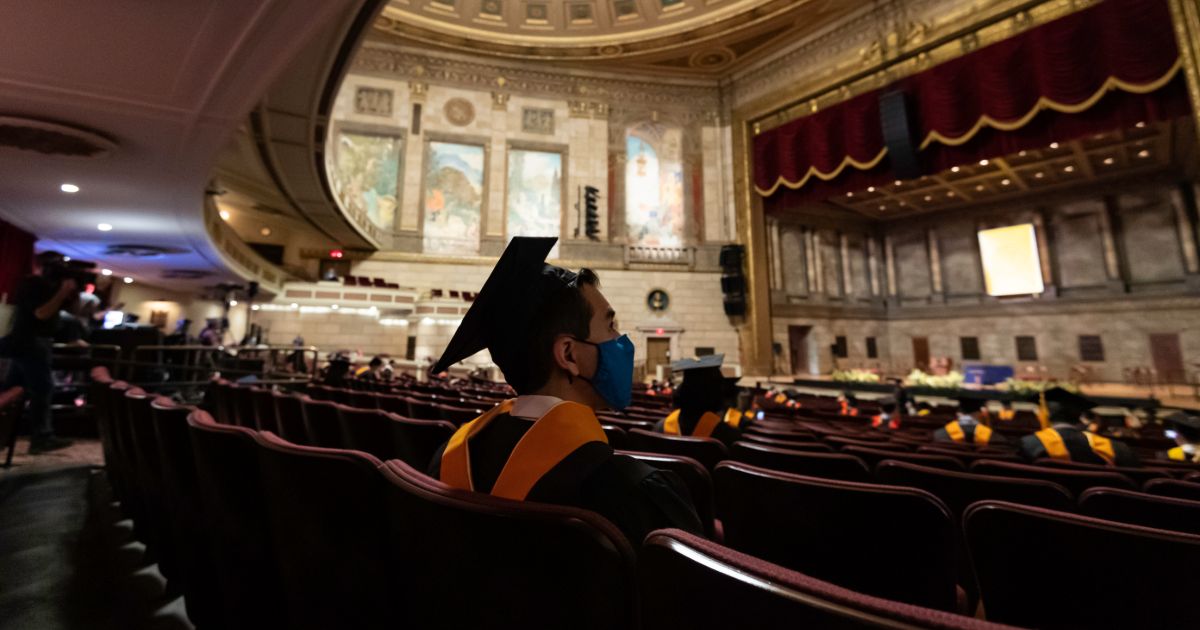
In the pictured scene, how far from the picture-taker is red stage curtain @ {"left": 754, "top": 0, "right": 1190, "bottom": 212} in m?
9.33

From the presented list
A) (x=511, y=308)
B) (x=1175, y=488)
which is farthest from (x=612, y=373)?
(x=1175, y=488)

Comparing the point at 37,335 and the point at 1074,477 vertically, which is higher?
the point at 37,335

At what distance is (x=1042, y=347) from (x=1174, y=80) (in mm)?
11269

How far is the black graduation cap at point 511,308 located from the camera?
1267 millimetres

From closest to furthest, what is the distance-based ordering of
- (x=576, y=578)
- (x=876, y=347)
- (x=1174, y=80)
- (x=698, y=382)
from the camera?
(x=576, y=578), (x=698, y=382), (x=1174, y=80), (x=876, y=347)

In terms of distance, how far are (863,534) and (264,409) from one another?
13.3 feet

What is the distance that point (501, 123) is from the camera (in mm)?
17984

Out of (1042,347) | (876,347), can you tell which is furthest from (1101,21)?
(876,347)

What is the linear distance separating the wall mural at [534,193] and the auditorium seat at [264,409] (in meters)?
14.4

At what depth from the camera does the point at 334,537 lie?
1.12 metres

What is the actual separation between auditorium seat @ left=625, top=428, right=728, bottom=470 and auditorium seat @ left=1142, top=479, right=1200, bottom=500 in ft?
5.37

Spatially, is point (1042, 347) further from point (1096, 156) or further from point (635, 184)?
point (635, 184)

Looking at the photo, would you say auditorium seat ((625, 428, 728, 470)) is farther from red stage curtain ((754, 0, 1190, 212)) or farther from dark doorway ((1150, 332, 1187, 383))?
dark doorway ((1150, 332, 1187, 383))

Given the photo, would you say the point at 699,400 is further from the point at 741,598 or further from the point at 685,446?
the point at 741,598
